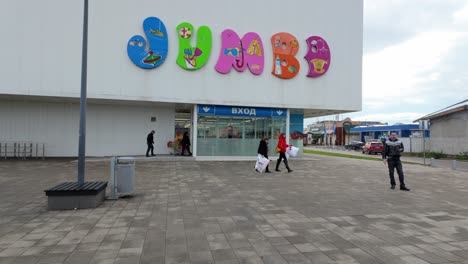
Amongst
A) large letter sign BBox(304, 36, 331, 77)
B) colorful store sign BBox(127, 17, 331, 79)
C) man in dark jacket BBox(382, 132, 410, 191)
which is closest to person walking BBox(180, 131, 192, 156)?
colorful store sign BBox(127, 17, 331, 79)

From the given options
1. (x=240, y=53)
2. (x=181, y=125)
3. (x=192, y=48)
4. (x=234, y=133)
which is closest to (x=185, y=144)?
(x=181, y=125)

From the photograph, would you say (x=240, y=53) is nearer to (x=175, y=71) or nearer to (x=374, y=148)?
(x=175, y=71)

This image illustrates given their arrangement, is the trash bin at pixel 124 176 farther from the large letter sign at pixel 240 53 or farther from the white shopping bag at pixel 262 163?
the large letter sign at pixel 240 53

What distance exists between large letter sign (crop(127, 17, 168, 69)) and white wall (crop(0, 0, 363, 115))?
36 cm

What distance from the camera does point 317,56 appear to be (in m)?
19.2

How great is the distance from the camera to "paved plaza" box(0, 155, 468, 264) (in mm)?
3959

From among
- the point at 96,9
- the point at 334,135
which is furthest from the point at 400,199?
the point at 334,135

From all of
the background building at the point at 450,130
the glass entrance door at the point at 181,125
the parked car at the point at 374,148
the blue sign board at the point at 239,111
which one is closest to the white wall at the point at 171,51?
the blue sign board at the point at 239,111

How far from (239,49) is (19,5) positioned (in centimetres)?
1207

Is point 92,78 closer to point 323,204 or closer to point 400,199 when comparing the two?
point 323,204

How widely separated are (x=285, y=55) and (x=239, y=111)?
4.73 m

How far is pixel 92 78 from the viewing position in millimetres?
15852

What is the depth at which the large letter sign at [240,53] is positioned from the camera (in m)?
17.5

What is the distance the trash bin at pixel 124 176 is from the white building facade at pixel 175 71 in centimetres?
981
